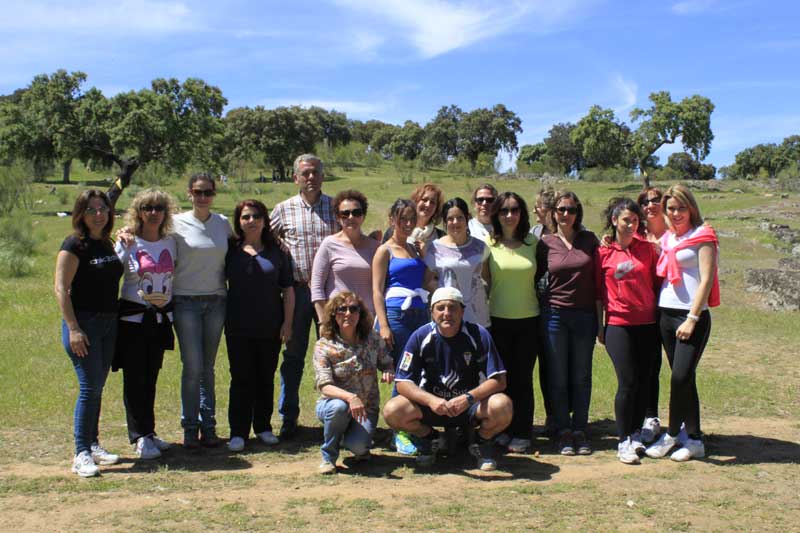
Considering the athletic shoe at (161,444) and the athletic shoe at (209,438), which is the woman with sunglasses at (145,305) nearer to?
the athletic shoe at (161,444)

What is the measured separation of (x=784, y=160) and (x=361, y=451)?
84.8 meters

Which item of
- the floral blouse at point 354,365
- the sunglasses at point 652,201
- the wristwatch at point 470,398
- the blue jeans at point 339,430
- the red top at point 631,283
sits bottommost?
the blue jeans at point 339,430

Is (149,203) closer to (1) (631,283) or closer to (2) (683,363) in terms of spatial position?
(1) (631,283)

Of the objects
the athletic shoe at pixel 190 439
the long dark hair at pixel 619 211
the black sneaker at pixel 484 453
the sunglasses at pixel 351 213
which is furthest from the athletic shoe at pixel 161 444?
the long dark hair at pixel 619 211

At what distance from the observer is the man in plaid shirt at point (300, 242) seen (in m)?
5.92

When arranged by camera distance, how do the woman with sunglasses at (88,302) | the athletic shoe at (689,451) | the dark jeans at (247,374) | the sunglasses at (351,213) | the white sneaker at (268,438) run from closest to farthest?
the woman with sunglasses at (88,302) → the athletic shoe at (689,451) → the sunglasses at (351,213) → the dark jeans at (247,374) → the white sneaker at (268,438)

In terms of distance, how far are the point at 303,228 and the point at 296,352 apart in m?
0.99

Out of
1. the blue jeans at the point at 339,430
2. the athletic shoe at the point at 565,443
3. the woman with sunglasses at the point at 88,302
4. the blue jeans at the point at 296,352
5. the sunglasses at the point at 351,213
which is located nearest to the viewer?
the woman with sunglasses at the point at 88,302

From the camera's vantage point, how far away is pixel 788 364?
958 centimetres

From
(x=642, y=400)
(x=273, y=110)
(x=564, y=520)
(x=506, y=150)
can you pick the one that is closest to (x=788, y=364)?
(x=642, y=400)

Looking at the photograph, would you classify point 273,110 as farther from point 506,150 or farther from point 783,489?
point 783,489

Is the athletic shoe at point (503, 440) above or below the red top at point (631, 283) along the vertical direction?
below

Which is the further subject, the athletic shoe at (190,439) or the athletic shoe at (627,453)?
A: the athletic shoe at (190,439)

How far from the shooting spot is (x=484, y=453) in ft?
17.2
